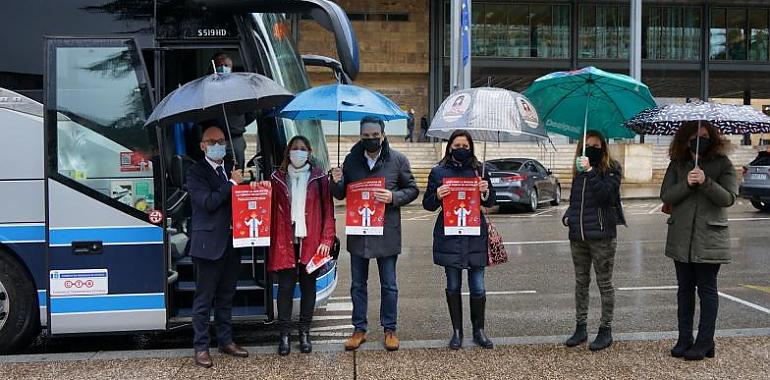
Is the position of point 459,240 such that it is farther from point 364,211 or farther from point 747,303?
point 747,303

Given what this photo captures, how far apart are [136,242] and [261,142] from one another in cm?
127

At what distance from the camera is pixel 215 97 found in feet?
15.3

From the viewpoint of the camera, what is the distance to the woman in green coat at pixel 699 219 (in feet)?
16.8

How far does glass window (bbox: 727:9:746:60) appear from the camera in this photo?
3784 centimetres

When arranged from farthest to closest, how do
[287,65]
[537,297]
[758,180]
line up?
[758,180] → [537,297] → [287,65]

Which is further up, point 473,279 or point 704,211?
point 704,211

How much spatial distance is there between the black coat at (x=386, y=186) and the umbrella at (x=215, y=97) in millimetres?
826

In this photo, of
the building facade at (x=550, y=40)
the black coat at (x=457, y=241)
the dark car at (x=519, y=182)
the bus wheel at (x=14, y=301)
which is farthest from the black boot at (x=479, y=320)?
the building facade at (x=550, y=40)

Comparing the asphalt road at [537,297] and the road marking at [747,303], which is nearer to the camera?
the asphalt road at [537,297]

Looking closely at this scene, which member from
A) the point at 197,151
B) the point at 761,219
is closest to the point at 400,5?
the point at 761,219

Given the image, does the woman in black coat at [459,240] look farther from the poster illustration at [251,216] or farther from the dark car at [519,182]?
the dark car at [519,182]

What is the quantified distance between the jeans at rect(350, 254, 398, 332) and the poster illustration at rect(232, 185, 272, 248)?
785 mm

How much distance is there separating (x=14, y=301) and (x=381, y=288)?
2.92 metres

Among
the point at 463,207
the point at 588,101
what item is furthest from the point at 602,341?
the point at 588,101
